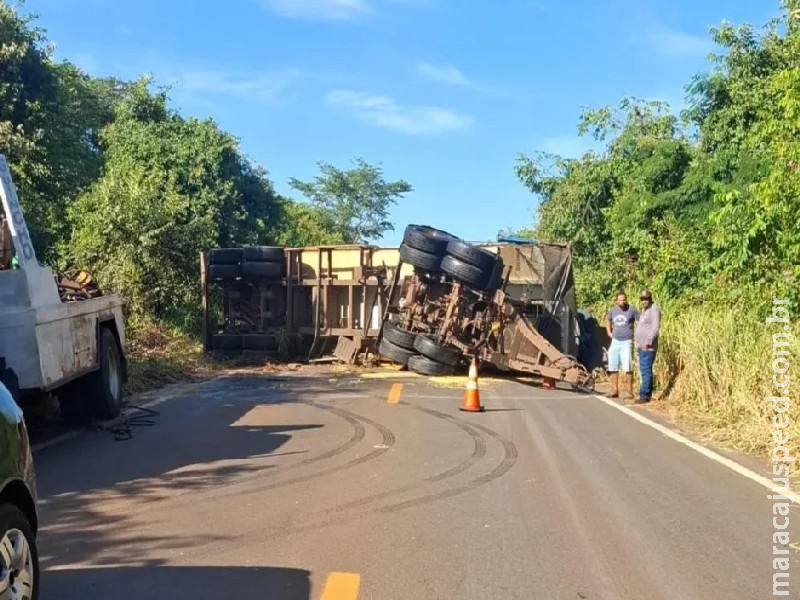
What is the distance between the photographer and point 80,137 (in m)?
32.9

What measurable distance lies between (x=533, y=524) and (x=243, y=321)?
13863 millimetres

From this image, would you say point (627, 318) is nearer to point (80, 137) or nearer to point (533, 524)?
point (533, 524)

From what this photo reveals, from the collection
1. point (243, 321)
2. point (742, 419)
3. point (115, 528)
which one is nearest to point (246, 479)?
point (115, 528)

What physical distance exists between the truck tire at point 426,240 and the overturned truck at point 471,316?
18 millimetres

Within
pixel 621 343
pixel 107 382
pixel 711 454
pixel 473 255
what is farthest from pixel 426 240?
pixel 711 454

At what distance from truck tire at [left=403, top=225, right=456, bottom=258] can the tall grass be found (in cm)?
418

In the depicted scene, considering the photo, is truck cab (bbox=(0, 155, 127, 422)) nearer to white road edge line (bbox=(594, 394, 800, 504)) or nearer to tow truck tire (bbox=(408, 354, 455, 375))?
tow truck tire (bbox=(408, 354, 455, 375))

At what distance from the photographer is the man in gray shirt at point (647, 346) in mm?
12938

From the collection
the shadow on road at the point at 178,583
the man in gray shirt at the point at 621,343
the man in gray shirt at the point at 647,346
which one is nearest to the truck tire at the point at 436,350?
the man in gray shirt at the point at 621,343

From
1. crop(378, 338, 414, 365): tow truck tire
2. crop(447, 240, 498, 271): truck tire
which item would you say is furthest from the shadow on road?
crop(378, 338, 414, 365): tow truck tire

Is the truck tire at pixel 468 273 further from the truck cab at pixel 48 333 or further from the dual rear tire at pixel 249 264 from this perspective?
the truck cab at pixel 48 333

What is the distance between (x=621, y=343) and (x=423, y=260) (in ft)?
12.7

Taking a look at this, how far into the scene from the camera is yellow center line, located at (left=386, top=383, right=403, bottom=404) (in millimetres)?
12595

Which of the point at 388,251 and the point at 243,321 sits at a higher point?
the point at 388,251
